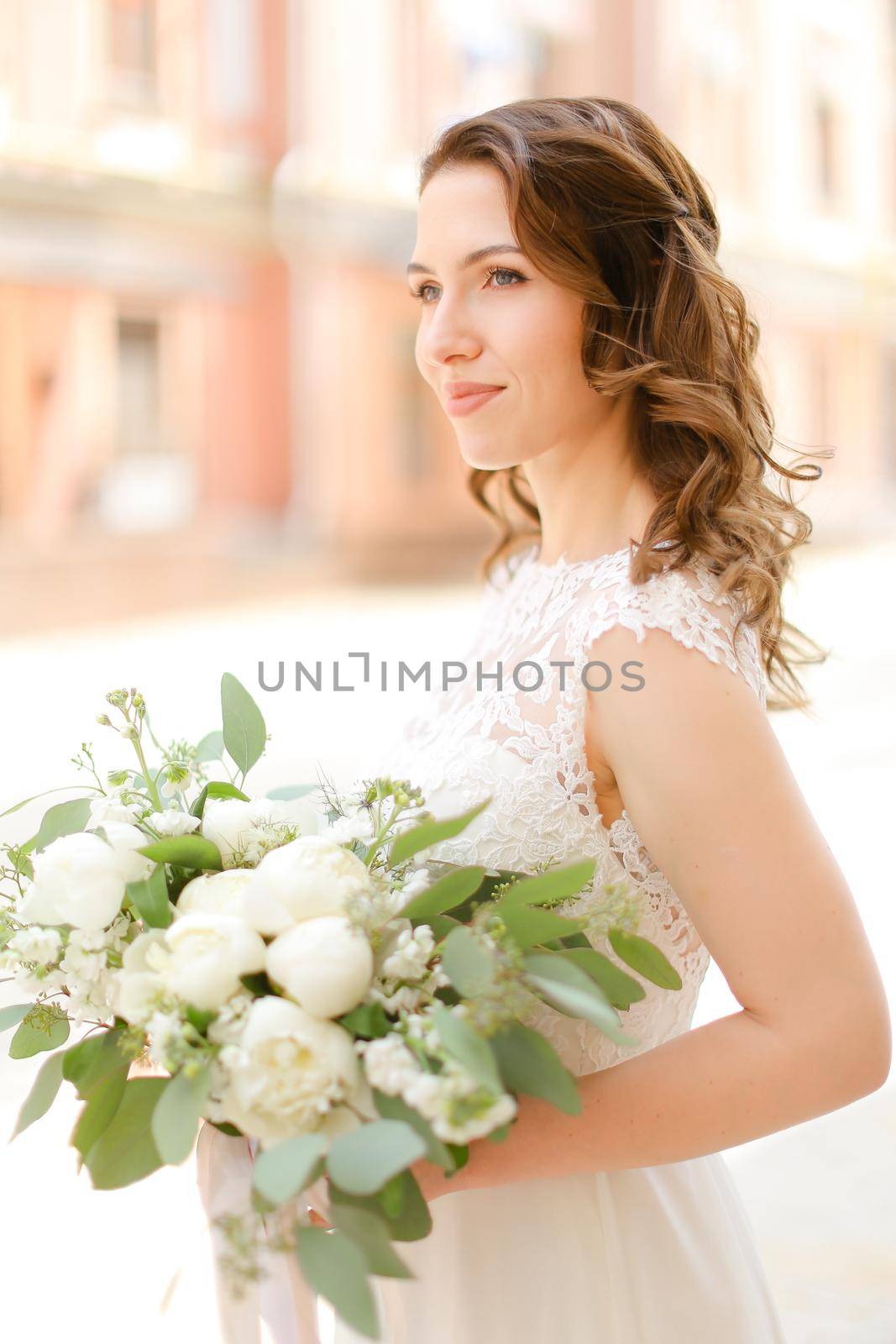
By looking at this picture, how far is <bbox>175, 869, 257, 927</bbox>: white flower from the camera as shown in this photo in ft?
3.58

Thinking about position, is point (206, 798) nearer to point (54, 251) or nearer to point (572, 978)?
point (572, 978)

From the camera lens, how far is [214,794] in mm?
1292

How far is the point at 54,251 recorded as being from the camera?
12070 millimetres

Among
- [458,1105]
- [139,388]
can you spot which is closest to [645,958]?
[458,1105]

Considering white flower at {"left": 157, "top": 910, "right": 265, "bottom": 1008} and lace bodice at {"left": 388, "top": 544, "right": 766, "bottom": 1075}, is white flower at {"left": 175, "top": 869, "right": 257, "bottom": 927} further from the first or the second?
lace bodice at {"left": 388, "top": 544, "right": 766, "bottom": 1075}

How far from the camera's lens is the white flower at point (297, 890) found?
3.47 ft

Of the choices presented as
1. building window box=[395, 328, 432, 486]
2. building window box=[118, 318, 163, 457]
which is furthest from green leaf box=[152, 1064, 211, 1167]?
building window box=[395, 328, 432, 486]

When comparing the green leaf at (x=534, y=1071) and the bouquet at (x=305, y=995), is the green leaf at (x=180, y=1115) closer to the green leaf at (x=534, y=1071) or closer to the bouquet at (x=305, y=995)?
the bouquet at (x=305, y=995)

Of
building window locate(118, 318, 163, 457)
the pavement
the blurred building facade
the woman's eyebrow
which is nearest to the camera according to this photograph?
the woman's eyebrow

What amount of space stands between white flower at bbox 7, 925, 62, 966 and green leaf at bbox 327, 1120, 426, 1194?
335mm

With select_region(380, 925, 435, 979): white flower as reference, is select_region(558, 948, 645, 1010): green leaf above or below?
below

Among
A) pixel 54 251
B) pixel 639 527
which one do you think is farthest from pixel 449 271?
pixel 54 251

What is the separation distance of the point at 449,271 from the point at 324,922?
31.4 inches

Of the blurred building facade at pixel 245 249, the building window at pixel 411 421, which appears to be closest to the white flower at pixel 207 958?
the blurred building facade at pixel 245 249
